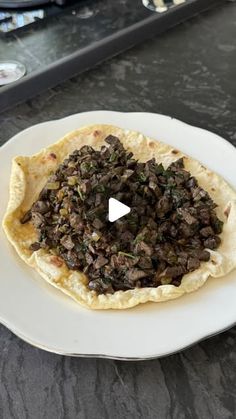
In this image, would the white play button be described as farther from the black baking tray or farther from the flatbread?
the black baking tray

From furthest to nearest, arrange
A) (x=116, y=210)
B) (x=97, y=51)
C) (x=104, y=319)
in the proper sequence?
1. (x=97, y=51)
2. (x=116, y=210)
3. (x=104, y=319)

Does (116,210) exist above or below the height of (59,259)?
above

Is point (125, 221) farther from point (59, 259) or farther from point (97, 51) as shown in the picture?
point (97, 51)

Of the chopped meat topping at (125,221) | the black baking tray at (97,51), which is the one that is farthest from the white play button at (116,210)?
the black baking tray at (97,51)

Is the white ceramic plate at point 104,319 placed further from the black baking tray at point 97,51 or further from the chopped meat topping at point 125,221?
the black baking tray at point 97,51

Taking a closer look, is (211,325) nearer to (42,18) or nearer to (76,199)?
(76,199)

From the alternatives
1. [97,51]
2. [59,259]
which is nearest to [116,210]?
[59,259]

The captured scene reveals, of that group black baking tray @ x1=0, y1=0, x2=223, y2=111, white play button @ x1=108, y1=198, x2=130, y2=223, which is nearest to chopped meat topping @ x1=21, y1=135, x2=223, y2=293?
white play button @ x1=108, y1=198, x2=130, y2=223
